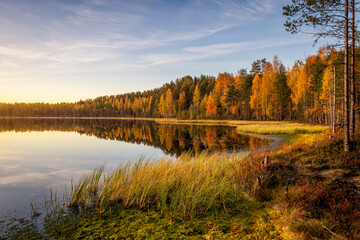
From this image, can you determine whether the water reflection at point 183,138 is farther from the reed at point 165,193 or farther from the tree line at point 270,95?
the tree line at point 270,95

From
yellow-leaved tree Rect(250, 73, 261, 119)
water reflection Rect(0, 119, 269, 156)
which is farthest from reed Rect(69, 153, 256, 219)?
yellow-leaved tree Rect(250, 73, 261, 119)

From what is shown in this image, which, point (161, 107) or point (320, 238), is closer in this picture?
point (320, 238)

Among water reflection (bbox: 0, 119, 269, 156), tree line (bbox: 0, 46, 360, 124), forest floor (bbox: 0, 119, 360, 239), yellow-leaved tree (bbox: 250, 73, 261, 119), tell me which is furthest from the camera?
yellow-leaved tree (bbox: 250, 73, 261, 119)

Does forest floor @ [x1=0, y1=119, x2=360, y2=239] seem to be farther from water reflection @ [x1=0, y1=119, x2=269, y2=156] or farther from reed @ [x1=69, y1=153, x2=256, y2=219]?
water reflection @ [x1=0, y1=119, x2=269, y2=156]

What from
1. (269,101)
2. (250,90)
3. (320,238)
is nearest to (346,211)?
(320,238)

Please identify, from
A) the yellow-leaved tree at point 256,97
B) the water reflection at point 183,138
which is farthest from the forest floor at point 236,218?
the yellow-leaved tree at point 256,97

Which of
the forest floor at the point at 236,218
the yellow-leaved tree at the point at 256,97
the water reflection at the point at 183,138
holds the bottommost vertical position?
the water reflection at the point at 183,138

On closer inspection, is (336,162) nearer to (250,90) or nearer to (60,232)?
(60,232)

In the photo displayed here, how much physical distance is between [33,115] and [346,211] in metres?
228

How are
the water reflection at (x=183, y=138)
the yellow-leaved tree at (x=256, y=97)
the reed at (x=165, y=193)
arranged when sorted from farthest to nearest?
the yellow-leaved tree at (x=256, y=97), the water reflection at (x=183, y=138), the reed at (x=165, y=193)

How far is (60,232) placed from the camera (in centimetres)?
587

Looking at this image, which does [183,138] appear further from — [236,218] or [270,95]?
[270,95]

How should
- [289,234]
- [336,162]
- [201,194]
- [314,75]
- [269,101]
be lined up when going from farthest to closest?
[269,101], [314,75], [336,162], [201,194], [289,234]

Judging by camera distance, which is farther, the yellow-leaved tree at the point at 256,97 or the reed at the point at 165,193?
the yellow-leaved tree at the point at 256,97
